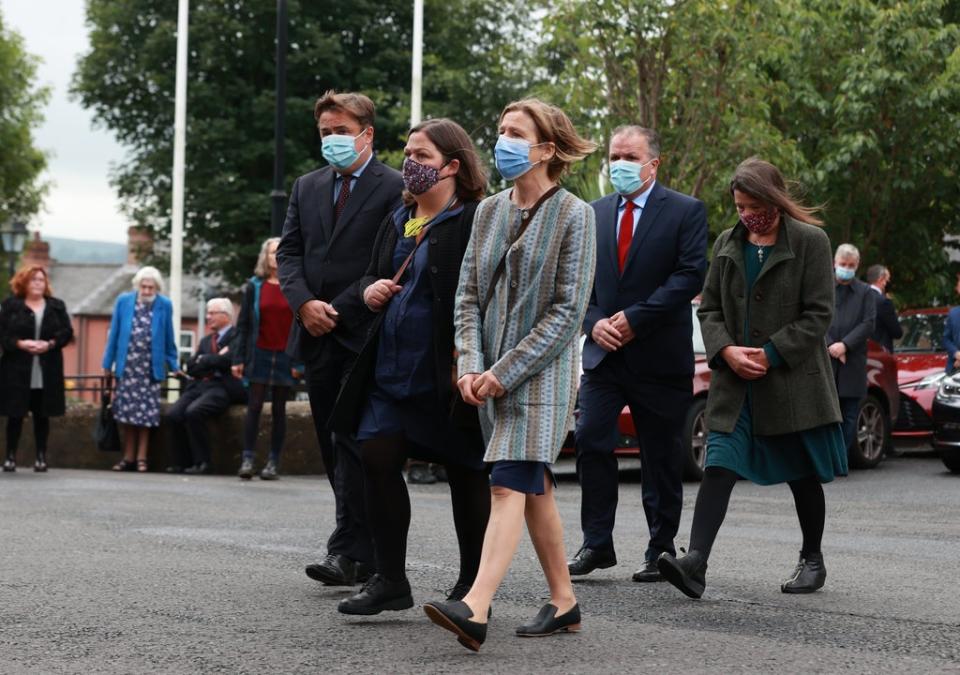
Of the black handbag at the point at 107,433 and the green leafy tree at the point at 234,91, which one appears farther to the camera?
the green leafy tree at the point at 234,91

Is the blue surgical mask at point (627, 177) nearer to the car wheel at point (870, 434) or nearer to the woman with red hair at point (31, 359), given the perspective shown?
the car wheel at point (870, 434)

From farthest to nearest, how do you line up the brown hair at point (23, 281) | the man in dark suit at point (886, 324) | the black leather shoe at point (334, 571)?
the man in dark suit at point (886, 324), the brown hair at point (23, 281), the black leather shoe at point (334, 571)

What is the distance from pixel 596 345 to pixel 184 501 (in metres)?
5.18

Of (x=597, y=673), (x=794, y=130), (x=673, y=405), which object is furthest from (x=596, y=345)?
(x=794, y=130)

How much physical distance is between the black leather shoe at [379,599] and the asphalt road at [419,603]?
61 millimetres

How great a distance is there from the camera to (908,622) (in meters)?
6.35

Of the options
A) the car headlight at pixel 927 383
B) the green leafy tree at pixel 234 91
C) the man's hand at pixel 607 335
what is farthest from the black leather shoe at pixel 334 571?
the green leafy tree at pixel 234 91

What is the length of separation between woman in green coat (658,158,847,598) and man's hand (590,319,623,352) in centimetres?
43

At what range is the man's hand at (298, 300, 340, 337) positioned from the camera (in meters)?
6.86

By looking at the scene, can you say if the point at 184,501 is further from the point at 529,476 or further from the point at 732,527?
the point at 529,476

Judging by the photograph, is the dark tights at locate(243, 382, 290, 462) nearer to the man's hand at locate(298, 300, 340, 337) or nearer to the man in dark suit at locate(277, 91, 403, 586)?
the man in dark suit at locate(277, 91, 403, 586)

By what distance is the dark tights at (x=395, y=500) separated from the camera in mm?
6199

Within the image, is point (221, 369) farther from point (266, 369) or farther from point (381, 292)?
point (381, 292)

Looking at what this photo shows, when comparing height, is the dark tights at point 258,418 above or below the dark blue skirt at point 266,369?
below
